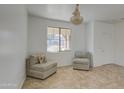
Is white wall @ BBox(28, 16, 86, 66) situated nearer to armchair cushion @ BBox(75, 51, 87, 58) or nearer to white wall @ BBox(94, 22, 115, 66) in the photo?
armchair cushion @ BBox(75, 51, 87, 58)

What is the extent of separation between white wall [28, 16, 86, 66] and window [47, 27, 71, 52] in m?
0.20

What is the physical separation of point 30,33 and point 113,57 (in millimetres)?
4718

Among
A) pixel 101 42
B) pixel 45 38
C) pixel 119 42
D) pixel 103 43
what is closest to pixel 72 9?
pixel 45 38

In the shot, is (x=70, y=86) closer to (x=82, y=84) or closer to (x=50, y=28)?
(x=82, y=84)

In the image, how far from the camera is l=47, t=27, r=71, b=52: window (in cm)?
514

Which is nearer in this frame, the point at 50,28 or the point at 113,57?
the point at 50,28

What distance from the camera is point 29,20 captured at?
4516mm

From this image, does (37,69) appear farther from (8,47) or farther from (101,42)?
(101,42)

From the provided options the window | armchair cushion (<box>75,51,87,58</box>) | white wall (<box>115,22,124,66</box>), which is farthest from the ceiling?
armchair cushion (<box>75,51,87,58</box>)

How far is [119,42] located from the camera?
18.4 ft

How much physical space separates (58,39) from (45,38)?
0.72 meters

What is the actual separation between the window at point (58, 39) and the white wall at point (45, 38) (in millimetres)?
204

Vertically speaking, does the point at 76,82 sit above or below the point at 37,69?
below

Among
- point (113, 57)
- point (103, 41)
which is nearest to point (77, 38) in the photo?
point (103, 41)
